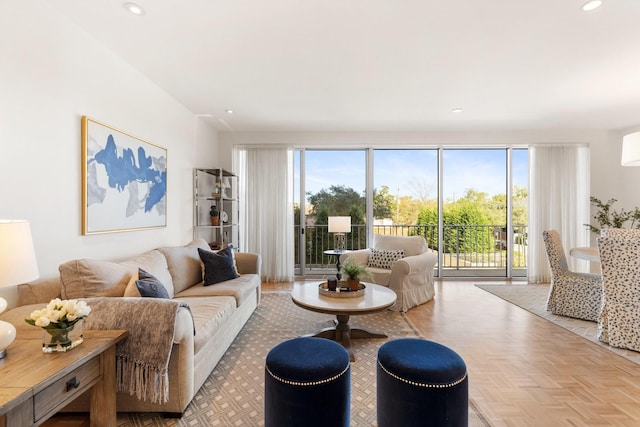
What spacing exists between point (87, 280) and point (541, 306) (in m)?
4.86

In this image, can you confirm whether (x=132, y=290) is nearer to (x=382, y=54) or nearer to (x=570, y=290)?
(x=382, y=54)

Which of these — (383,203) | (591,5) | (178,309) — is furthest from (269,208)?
(591,5)

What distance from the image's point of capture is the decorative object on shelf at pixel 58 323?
1352mm

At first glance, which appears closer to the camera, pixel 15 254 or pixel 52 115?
pixel 15 254

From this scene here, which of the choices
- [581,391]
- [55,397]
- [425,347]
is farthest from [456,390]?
[55,397]

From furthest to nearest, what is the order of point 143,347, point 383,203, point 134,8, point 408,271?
point 383,203
point 408,271
point 134,8
point 143,347

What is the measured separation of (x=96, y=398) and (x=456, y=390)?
1791 mm

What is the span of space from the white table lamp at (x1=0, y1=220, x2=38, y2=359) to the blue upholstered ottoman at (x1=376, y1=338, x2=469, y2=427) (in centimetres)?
172

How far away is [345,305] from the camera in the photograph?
2543 mm

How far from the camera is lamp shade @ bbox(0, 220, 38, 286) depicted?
126 centimetres

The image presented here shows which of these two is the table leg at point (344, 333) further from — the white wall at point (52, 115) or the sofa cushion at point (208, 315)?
the white wall at point (52, 115)

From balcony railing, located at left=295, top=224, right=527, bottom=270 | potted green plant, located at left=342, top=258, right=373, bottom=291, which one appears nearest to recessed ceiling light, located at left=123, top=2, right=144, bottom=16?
potted green plant, located at left=342, top=258, right=373, bottom=291

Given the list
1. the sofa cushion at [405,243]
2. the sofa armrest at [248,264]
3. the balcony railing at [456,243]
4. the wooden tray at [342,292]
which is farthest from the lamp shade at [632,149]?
the sofa armrest at [248,264]

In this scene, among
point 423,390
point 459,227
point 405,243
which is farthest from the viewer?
point 459,227
